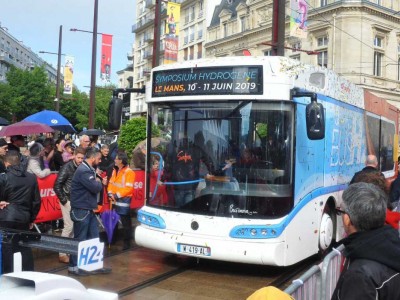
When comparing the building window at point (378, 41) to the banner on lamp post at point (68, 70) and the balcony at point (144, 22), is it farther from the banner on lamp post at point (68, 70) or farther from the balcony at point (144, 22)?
the balcony at point (144, 22)

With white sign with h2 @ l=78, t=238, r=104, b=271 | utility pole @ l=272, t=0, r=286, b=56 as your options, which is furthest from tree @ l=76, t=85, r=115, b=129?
white sign with h2 @ l=78, t=238, r=104, b=271

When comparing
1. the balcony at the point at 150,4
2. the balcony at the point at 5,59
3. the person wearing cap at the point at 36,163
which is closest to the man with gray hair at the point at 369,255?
the person wearing cap at the point at 36,163

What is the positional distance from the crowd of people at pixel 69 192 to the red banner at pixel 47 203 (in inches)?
7.7

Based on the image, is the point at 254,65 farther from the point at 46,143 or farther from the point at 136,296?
the point at 46,143

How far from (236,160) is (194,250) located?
1.40 meters

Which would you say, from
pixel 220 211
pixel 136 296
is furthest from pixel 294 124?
pixel 136 296

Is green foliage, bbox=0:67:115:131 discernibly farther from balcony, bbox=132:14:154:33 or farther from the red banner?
balcony, bbox=132:14:154:33

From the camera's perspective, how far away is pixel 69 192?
7945 millimetres

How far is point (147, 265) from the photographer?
26.8 ft

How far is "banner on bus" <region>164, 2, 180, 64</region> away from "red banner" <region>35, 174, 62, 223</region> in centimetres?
1294

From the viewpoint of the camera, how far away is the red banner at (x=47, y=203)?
910 centimetres

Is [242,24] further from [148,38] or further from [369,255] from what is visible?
[369,255]

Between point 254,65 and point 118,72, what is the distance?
379 feet

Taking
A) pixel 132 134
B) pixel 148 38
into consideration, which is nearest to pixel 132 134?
pixel 132 134
